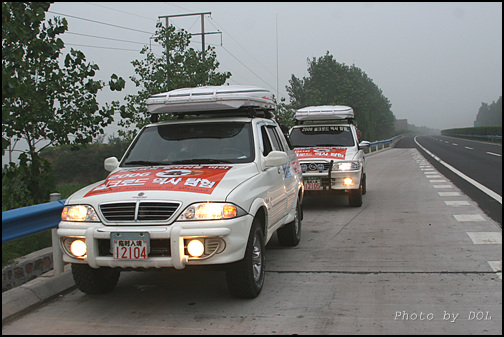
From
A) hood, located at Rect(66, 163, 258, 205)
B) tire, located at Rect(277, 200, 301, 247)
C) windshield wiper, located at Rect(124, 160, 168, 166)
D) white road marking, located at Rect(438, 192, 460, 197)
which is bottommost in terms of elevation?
white road marking, located at Rect(438, 192, 460, 197)

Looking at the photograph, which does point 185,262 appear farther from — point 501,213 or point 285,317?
point 501,213

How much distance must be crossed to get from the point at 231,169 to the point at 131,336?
6.20 feet

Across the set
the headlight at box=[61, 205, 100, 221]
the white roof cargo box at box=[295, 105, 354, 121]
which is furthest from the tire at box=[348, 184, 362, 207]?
the headlight at box=[61, 205, 100, 221]

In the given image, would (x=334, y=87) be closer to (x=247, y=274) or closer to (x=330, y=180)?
(x=330, y=180)

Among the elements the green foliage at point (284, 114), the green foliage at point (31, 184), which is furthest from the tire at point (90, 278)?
the green foliage at point (284, 114)

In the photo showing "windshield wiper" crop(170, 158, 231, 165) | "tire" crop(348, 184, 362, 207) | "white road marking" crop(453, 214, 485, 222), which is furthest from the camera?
"tire" crop(348, 184, 362, 207)

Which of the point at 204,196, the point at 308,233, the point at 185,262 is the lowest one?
the point at 308,233

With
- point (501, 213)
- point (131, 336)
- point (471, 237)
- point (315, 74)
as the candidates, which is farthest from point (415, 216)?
point (315, 74)

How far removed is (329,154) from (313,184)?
76 centimetres

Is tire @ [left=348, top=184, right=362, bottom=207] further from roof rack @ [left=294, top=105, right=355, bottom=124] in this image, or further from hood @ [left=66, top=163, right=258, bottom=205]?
hood @ [left=66, top=163, right=258, bottom=205]

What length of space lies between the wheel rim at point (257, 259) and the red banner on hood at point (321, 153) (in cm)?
550

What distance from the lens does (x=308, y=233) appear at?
824 cm

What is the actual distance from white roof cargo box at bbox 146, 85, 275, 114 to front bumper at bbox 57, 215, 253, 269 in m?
1.80

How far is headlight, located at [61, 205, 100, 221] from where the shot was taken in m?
4.52
